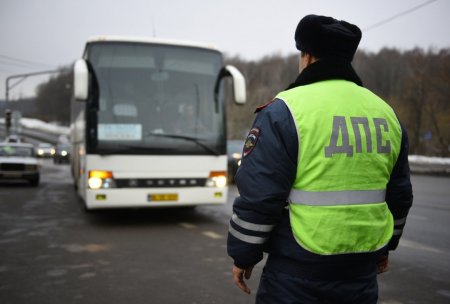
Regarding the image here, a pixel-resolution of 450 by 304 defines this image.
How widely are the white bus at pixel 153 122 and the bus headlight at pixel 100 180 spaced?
0.7 inches

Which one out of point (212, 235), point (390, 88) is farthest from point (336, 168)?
point (390, 88)

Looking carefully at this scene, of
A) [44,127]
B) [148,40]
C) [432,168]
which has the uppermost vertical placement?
[44,127]

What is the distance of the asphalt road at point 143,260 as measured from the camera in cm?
461

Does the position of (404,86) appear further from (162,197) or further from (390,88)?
(162,197)

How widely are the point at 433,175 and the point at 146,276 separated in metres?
22.3

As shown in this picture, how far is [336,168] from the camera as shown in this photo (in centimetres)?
209

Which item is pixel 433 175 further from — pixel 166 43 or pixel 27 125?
pixel 27 125

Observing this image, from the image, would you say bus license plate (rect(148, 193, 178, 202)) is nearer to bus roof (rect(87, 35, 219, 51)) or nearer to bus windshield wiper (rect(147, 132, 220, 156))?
bus windshield wiper (rect(147, 132, 220, 156))

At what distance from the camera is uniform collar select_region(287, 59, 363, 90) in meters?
2.20

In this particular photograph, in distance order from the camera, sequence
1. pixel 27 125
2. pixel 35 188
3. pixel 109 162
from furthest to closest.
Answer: pixel 27 125 → pixel 35 188 → pixel 109 162

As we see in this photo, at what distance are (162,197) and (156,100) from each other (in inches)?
69.7

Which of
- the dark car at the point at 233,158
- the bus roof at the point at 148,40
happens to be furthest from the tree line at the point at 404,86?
the dark car at the point at 233,158

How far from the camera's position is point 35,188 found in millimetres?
16688

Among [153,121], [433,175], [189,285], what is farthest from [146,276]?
[433,175]
